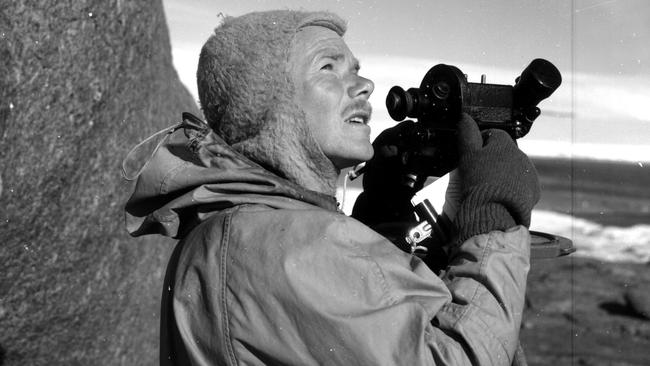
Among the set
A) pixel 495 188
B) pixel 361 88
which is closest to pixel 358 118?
pixel 361 88

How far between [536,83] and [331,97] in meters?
0.57

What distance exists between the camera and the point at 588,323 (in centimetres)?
940

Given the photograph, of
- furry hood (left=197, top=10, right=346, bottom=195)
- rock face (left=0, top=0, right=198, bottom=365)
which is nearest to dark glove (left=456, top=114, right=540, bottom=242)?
furry hood (left=197, top=10, right=346, bottom=195)

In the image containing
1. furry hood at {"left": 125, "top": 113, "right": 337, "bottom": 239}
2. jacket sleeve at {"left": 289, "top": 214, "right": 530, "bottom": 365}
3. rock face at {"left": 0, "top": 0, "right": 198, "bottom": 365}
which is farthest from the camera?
rock face at {"left": 0, "top": 0, "right": 198, "bottom": 365}

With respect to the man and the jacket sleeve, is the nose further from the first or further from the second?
the jacket sleeve

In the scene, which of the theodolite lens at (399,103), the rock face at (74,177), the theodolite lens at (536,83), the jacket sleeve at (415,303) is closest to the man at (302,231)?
the jacket sleeve at (415,303)

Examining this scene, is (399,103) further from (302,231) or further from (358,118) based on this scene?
(302,231)

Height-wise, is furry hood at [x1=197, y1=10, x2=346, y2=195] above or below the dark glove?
above

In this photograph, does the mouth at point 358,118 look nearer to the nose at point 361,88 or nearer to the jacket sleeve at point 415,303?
the nose at point 361,88

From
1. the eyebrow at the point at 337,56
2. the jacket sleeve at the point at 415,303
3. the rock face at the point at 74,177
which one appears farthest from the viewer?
the rock face at the point at 74,177

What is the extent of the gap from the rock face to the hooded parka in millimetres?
1797

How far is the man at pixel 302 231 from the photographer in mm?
1631

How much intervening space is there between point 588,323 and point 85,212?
7146 millimetres

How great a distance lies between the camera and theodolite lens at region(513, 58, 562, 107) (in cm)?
220
